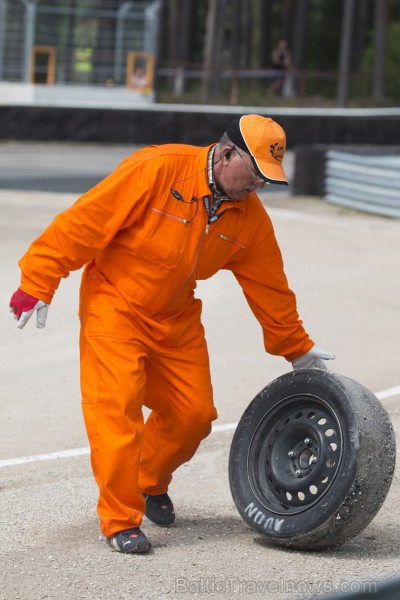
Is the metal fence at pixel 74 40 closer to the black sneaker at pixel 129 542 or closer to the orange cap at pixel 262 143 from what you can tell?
the orange cap at pixel 262 143

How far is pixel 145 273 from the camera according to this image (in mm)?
5191

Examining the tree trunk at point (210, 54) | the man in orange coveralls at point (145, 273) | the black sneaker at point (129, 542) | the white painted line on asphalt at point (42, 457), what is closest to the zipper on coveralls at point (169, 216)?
the man in orange coveralls at point (145, 273)

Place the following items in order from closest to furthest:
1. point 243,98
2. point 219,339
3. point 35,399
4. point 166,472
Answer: point 166,472
point 35,399
point 219,339
point 243,98

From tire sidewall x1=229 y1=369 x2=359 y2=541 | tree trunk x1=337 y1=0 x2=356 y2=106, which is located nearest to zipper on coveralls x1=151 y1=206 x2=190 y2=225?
tire sidewall x1=229 y1=369 x2=359 y2=541

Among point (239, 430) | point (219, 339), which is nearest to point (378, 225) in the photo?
point (219, 339)

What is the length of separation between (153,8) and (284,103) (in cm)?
1073

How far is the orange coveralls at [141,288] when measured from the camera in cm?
507

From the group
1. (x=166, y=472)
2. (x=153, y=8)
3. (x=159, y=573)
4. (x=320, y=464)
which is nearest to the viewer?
(x=159, y=573)

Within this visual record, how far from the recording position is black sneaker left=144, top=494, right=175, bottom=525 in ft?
18.5

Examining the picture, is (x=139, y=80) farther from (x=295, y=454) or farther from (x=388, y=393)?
(x=295, y=454)

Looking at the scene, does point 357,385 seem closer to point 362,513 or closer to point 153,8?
point 362,513

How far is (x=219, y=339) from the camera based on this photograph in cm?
954

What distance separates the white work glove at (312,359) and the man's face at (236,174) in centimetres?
95

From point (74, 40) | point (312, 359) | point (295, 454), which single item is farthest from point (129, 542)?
point (74, 40)
